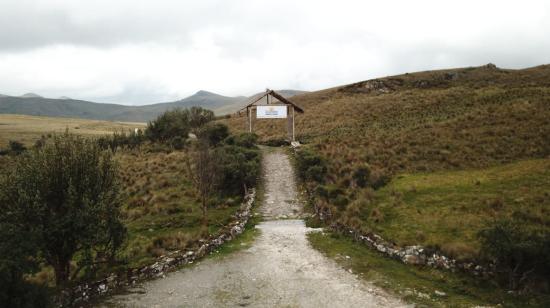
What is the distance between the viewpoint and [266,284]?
15.1 meters

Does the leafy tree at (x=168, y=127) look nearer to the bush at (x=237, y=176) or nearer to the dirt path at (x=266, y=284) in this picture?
the bush at (x=237, y=176)

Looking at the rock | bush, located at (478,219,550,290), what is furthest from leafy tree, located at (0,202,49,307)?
bush, located at (478,219,550,290)

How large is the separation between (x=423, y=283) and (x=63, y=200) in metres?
13.6

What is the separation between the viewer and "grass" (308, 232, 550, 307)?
12805 mm

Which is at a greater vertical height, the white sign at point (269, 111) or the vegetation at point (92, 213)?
the white sign at point (269, 111)

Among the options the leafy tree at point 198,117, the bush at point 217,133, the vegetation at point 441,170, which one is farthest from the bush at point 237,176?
the leafy tree at point 198,117

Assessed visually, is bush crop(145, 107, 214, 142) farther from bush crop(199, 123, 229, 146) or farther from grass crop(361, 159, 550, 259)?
grass crop(361, 159, 550, 259)

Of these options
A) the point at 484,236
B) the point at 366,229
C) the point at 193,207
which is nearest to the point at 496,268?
the point at 484,236

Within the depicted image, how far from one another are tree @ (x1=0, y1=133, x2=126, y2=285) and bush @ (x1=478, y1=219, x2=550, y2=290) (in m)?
14.1

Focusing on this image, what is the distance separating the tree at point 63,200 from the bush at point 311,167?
17045mm

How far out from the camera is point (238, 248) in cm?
1933

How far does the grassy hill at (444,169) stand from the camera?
19.1m

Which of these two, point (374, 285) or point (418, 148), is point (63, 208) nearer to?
point (374, 285)

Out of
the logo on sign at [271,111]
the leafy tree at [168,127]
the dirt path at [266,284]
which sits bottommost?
the dirt path at [266,284]
